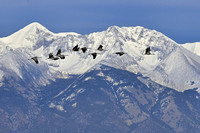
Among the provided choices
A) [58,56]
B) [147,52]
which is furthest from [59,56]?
[147,52]

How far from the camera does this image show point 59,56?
108 m

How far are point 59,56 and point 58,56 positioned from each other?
179mm

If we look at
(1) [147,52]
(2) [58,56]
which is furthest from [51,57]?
(1) [147,52]

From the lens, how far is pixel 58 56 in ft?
356

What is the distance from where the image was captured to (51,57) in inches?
4193

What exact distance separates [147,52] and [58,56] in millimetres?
17033

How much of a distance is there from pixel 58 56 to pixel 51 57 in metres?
2.16

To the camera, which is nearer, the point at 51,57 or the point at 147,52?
the point at 51,57

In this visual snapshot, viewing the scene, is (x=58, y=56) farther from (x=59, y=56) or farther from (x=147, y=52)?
(x=147, y=52)

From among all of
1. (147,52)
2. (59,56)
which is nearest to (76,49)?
(59,56)

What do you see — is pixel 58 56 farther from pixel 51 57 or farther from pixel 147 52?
pixel 147 52

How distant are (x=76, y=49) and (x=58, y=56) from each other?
12.4 feet

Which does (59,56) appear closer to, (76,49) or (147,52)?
(76,49)

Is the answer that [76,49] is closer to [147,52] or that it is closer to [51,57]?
[51,57]
